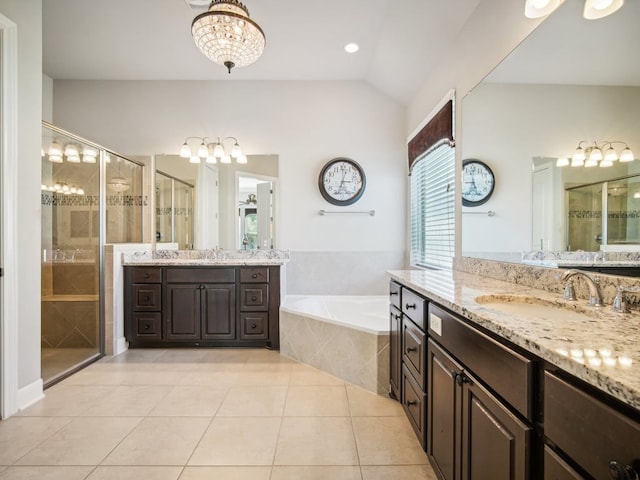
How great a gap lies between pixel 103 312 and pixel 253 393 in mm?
1741

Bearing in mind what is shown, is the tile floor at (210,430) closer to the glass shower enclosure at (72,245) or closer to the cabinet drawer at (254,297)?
the glass shower enclosure at (72,245)

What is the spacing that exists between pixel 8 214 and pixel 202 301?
157cm

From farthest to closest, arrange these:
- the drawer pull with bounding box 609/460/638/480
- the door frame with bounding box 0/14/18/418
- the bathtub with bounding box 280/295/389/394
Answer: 1. the bathtub with bounding box 280/295/389/394
2. the door frame with bounding box 0/14/18/418
3. the drawer pull with bounding box 609/460/638/480

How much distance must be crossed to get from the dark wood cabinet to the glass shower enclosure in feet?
0.96

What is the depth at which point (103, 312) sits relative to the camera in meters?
2.91

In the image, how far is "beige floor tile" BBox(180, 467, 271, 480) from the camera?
56.4 inches

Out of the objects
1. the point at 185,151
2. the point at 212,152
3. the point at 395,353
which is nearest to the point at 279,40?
the point at 212,152

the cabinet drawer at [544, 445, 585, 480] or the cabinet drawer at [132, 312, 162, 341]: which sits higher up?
the cabinet drawer at [544, 445, 585, 480]

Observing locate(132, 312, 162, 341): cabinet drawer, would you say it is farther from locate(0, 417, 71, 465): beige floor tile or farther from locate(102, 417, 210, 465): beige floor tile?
locate(102, 417, 210, 465): beige floor tile

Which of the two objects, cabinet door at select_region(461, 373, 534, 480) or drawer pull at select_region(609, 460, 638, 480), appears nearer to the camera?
drawer pull at select_region(609, 460, 638, 480)

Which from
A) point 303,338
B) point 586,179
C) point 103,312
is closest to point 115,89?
point 103,312

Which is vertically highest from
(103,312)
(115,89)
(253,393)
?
(115,89)

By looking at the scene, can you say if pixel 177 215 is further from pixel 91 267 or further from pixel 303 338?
pixel 303 338

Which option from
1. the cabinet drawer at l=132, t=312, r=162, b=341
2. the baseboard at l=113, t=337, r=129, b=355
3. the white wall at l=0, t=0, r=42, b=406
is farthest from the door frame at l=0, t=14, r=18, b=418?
the cabinet drawer at l=132, t=312, r=162, b=341
